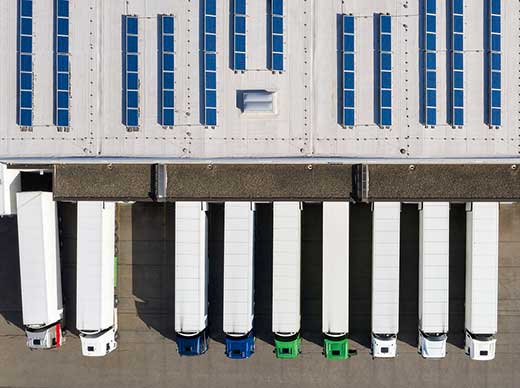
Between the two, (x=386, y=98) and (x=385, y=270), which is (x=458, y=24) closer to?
(x=386, y=98)

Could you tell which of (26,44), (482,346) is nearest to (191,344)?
(482,346)

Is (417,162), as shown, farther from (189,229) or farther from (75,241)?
(75,241)

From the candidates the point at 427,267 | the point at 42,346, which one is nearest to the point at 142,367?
the point at 42,346

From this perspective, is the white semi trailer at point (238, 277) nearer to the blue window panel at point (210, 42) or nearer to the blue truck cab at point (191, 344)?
the blue truck cab at point (191, 344)

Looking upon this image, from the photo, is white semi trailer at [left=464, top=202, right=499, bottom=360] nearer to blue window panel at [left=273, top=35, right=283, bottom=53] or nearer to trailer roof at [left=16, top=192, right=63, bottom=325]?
blue window panel at [left=273, top=35, right=283, bottom=53]

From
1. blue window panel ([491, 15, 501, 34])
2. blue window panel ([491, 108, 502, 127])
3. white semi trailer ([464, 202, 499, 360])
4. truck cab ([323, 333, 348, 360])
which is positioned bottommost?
truck cab ([323, 333, 348, 360])

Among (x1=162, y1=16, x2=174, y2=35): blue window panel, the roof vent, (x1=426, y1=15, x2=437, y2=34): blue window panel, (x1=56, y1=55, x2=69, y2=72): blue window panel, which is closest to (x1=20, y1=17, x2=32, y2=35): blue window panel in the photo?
(x1=56, y1=55, x2=69, y2=72): blue window panel
